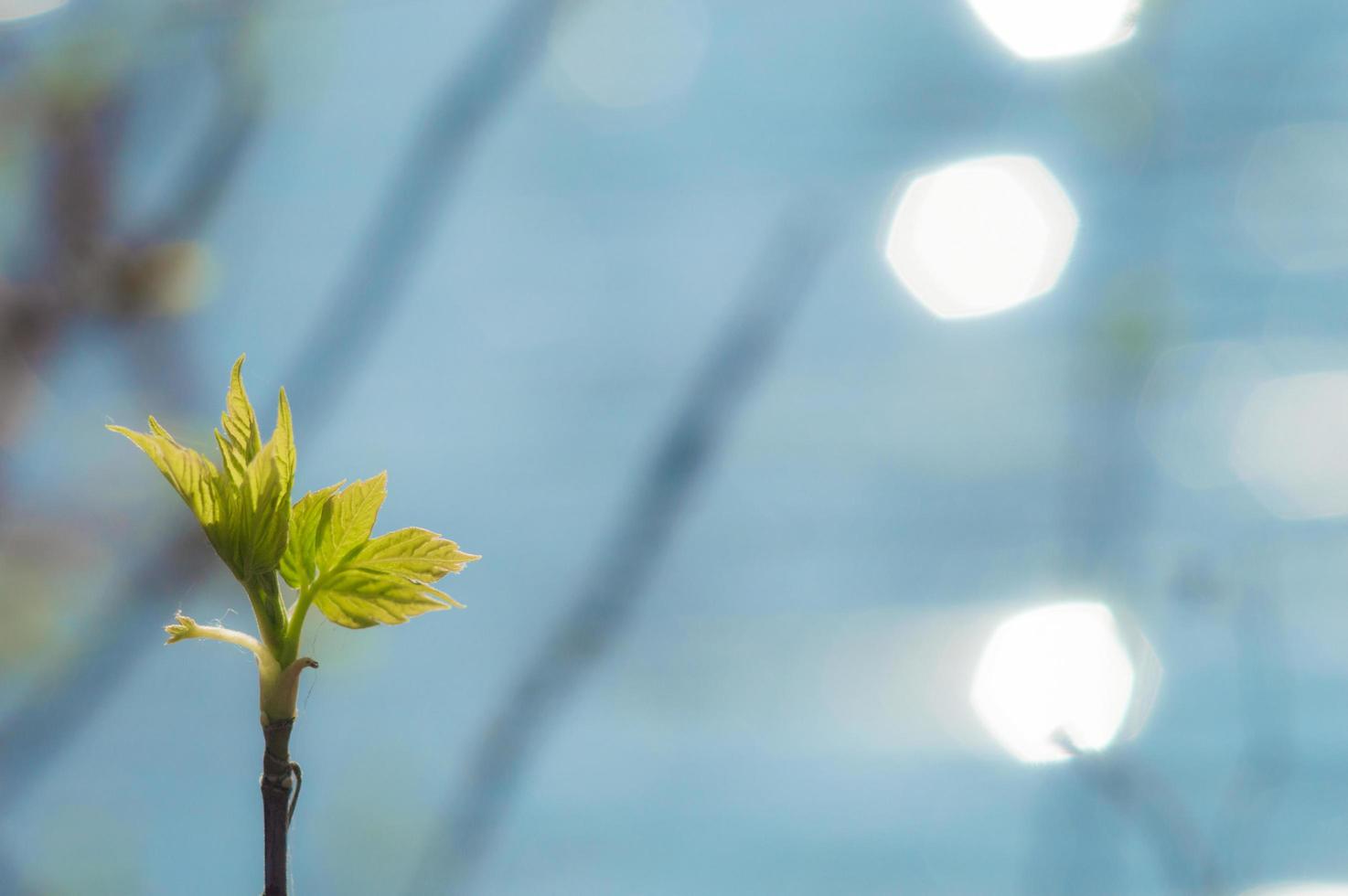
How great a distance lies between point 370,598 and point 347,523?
0.07ft

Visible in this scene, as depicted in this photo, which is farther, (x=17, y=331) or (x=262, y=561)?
(x=17, y=331)

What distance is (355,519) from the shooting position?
0.95 ft

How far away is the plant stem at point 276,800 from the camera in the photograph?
0.21m

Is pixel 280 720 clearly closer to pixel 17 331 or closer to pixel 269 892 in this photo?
pixel 269 892

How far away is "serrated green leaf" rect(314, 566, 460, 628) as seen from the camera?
27 centimetres

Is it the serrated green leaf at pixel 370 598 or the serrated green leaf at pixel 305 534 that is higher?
the serrated green leaf at pixel 305 534

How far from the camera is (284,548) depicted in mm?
272

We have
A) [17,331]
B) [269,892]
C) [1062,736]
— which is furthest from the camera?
[17,331]

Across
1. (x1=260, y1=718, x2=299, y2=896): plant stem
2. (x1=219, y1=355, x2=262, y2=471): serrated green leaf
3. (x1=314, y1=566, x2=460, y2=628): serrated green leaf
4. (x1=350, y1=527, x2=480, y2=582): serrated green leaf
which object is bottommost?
(x1=260, y1=718, x2=299, y2=896): plant stem

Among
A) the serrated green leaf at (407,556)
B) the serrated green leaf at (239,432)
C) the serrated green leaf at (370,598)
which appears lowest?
the serrated green leaf at (370,598)

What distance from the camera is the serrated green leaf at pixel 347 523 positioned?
0.94 feet

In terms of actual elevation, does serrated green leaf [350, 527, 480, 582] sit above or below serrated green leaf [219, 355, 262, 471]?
below

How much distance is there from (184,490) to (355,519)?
4 cm

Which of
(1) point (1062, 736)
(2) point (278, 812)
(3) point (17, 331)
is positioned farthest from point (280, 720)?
(3) point (17, 331)
